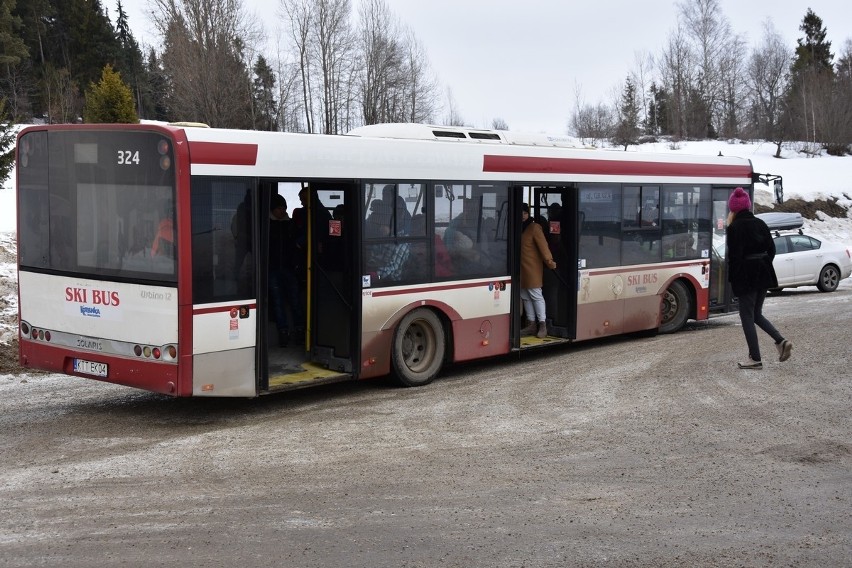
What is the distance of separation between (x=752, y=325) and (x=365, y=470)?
5.98m

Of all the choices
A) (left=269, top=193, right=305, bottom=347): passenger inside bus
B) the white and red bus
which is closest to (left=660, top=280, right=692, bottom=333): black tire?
the white and red bus

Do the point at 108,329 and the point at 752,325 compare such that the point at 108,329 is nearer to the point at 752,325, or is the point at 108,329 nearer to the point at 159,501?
the point at 159,501

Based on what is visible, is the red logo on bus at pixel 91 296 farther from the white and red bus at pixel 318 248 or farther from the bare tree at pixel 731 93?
the bare tree at pixel 731 93

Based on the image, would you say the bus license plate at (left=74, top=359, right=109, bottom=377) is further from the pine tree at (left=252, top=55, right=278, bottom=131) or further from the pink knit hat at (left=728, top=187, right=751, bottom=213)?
the pine tree at (left=252, top=55, right=278, bottom=131)

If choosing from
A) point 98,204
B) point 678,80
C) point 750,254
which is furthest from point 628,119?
point 98,204

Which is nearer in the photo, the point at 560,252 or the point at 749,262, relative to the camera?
the point at 749,262

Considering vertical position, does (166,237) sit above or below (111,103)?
below

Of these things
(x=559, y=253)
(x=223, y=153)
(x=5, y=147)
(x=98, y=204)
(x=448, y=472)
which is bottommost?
(x=448, y=472)

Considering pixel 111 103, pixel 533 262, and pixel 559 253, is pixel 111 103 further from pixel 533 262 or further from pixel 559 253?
pixel 533 262

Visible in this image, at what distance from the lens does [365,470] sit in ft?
24.8

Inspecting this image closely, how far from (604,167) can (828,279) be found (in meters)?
12.7

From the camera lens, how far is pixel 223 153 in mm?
9023

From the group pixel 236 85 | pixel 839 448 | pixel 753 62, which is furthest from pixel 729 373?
pixel 753 62

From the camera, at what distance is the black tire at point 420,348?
11.1 metres
